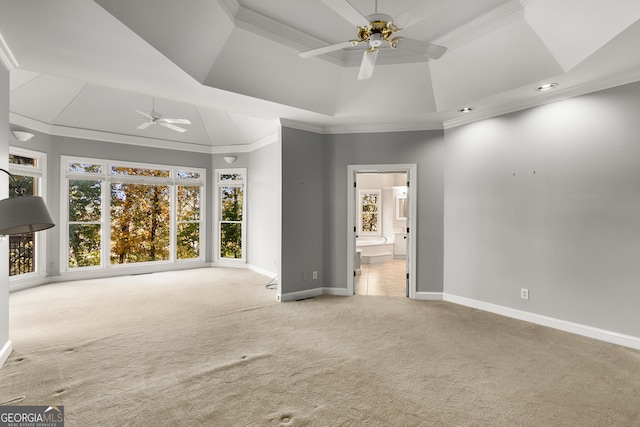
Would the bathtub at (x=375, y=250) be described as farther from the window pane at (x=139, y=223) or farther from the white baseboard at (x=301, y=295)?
the window pane at (x=139, y=223)

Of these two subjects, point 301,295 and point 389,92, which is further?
point 301,295

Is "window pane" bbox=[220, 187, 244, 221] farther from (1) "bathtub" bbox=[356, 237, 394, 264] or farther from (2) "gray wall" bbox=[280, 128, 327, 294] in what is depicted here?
(1) "bathtub" bbox=[356, 237, 394, 264]

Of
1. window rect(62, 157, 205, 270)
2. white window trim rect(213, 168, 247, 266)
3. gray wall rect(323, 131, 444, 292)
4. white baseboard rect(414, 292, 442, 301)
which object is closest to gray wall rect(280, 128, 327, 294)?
gray wall rect(323, 131, 444, 292)

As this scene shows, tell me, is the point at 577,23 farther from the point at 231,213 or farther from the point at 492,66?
the point at 231,213

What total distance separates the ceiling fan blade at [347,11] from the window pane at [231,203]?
534cm

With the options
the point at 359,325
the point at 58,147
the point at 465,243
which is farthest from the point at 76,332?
the point at 465,243

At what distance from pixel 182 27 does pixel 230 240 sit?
519 cm

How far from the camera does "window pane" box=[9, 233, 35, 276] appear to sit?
5.25 m

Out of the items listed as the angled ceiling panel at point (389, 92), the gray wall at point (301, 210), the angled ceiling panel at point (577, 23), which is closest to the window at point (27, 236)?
the gray wall at point (301, 210)

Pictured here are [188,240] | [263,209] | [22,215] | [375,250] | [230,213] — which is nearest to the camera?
[22,215]

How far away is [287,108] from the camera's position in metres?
4.13

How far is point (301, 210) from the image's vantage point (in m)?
4.82

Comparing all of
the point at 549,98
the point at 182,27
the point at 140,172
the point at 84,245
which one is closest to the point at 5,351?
the point at 182,27

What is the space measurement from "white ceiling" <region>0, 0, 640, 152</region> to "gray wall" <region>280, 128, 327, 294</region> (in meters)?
0.31
